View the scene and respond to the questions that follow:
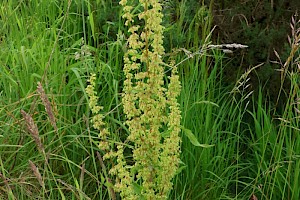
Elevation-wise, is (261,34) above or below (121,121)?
above

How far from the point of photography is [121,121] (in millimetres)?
2900

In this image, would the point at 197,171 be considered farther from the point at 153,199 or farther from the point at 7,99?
the point at 7,99

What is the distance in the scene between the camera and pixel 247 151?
2.98 metres

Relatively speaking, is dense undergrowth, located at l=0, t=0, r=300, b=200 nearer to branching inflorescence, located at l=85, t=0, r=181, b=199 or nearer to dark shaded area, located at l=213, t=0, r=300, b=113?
dark shaded area, located at l=213, t=0, r=300, b=113

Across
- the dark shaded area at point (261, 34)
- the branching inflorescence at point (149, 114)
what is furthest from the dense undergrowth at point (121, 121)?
the branching inflorescence at point (149, 114)

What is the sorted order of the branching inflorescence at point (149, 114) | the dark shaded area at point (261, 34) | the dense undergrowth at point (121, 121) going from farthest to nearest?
the dark shaded area at point (261, 34), the dense undergrowth at point (121, 121), the branching inflorescence at point (149, 114)

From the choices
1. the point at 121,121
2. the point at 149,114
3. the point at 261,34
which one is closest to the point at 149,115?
the point at 149,114

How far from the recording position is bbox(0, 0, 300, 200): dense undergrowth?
261cm

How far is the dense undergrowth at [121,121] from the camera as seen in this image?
261 cm

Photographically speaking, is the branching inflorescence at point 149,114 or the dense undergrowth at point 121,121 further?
the dense undergrowth at point 121,121

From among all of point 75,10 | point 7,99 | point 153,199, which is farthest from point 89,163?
point 75,10

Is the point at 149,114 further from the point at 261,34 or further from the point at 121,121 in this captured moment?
the point at 261,34

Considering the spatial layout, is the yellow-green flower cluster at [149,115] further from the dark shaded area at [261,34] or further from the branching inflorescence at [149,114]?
the dark shaded area at [261,34]

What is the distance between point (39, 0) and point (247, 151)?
5.92 feet
